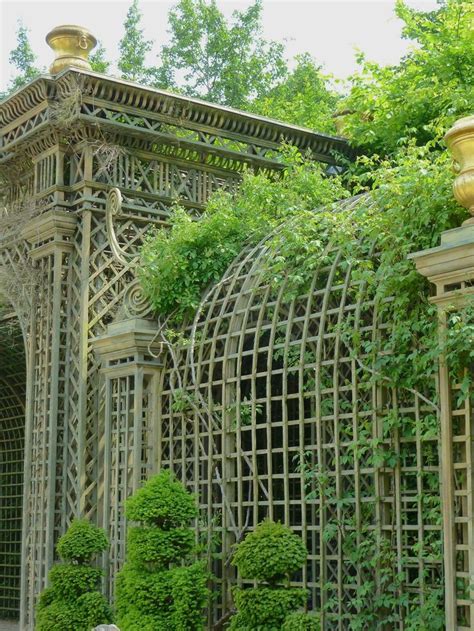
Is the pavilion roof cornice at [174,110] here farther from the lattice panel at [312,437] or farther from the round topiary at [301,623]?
the round topiary at [301,623]

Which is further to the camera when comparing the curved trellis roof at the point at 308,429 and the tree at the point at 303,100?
the tree at the point at 303,100

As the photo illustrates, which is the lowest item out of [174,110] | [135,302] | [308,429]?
[308,429]

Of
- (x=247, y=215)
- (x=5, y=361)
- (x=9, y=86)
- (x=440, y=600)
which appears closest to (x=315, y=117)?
(x=5, y=361)

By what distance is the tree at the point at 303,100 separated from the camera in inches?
714

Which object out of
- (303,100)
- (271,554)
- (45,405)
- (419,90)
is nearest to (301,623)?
(271,554)

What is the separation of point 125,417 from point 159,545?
1674 mm

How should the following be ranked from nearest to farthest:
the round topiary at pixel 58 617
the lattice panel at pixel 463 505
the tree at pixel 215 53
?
the lattice panel at pixel 463 505 → the round topiary at pixel 58 617 → the tree at pixel 215 53

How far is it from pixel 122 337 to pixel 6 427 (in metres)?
6.67

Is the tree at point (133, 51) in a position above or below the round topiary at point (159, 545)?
above

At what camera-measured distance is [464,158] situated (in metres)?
6.49

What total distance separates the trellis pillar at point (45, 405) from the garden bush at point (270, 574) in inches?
136

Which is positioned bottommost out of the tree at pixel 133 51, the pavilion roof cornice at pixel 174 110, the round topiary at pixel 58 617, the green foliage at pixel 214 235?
the round topiary at pixel 58 617

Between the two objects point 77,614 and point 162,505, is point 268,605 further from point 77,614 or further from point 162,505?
point 77,614

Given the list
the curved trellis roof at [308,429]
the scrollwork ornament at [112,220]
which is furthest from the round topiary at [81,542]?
the scrollwork ornament at [112,220]
